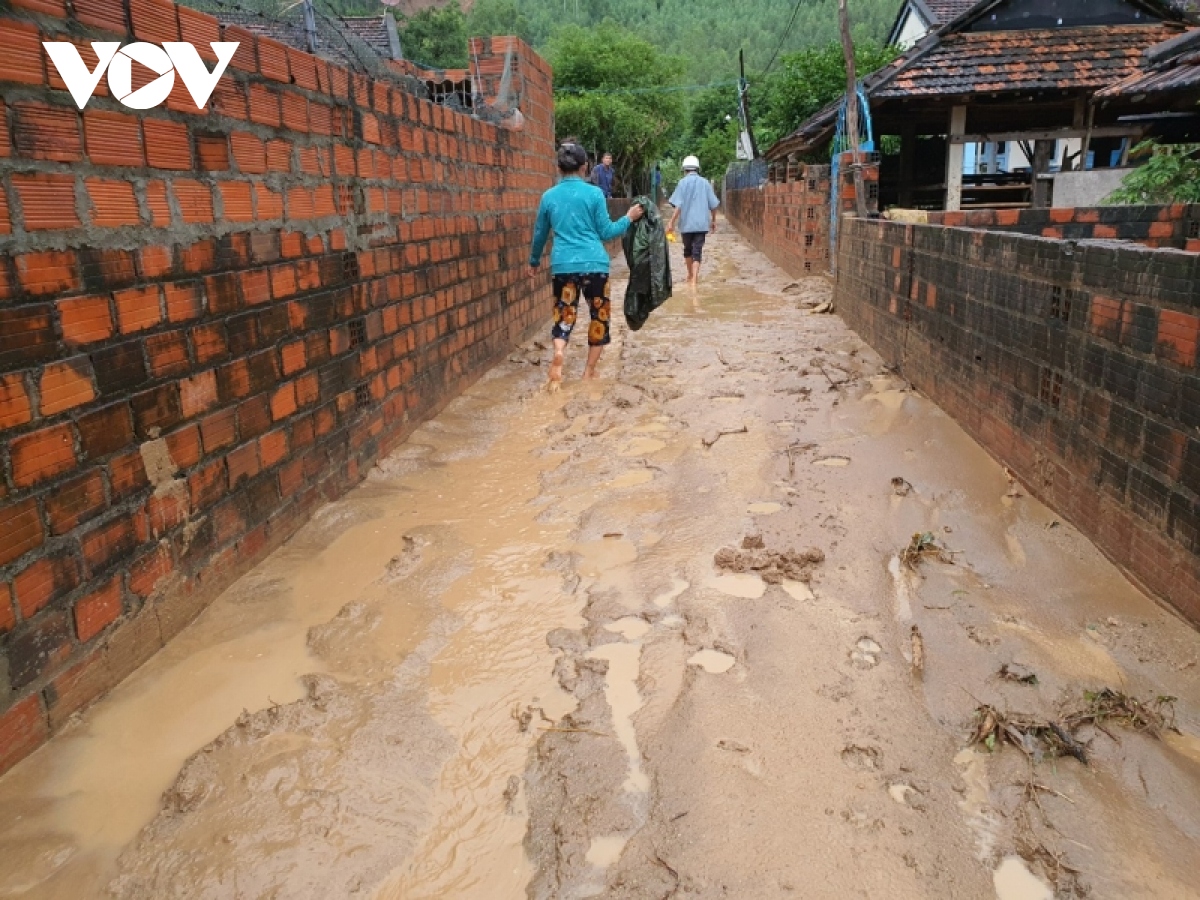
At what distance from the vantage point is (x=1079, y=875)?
1.81m

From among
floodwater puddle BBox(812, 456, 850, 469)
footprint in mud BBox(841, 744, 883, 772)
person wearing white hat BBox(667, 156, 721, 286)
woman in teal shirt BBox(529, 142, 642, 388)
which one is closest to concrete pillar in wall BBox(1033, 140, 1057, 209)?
person wearing white hat BBox(667, 156, 721, 286)

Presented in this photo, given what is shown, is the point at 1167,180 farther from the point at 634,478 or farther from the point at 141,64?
the point at 141,64

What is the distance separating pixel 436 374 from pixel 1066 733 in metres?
3.96

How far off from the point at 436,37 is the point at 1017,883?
39.3m

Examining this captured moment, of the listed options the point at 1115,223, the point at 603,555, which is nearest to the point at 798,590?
the point at 603,555

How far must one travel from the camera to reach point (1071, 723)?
2.28 meters

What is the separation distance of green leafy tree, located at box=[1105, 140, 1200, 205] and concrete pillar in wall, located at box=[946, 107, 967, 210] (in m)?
4.66

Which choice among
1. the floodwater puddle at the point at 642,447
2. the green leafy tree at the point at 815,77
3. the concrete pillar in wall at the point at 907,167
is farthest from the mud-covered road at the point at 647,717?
the green leafy tree at the point at 815,77

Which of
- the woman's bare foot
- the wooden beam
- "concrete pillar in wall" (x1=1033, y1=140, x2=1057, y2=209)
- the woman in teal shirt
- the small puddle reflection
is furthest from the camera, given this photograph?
the wooden beam

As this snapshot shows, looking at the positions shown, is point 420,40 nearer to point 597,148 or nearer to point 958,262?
point 597,148

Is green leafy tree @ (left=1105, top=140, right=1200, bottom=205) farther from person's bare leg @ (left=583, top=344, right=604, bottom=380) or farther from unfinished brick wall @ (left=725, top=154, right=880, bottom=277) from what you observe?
person's bare leg @ (left=583, top=344, right=604, bottom=380)

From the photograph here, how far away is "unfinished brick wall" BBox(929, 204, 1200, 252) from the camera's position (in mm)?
5840

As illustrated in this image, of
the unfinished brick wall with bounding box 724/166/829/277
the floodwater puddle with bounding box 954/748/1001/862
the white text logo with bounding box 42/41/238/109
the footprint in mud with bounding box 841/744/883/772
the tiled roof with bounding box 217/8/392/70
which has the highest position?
the tiled roof with bounding box 217/8/392/70

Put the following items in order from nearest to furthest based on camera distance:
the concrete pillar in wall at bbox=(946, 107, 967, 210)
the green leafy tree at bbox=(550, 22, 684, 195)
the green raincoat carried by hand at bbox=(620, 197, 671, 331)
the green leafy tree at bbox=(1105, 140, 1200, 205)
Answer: the green raincoat carried by hand at bbox=(620, 197, 671, 331), the green leafy tree at bbox=(1105, 140, 1200, 205), the concrete pillar in wall at bbox=(946, 107, 967, 210), the green leafy tree at bbox=(550, 22, 684, 195)
